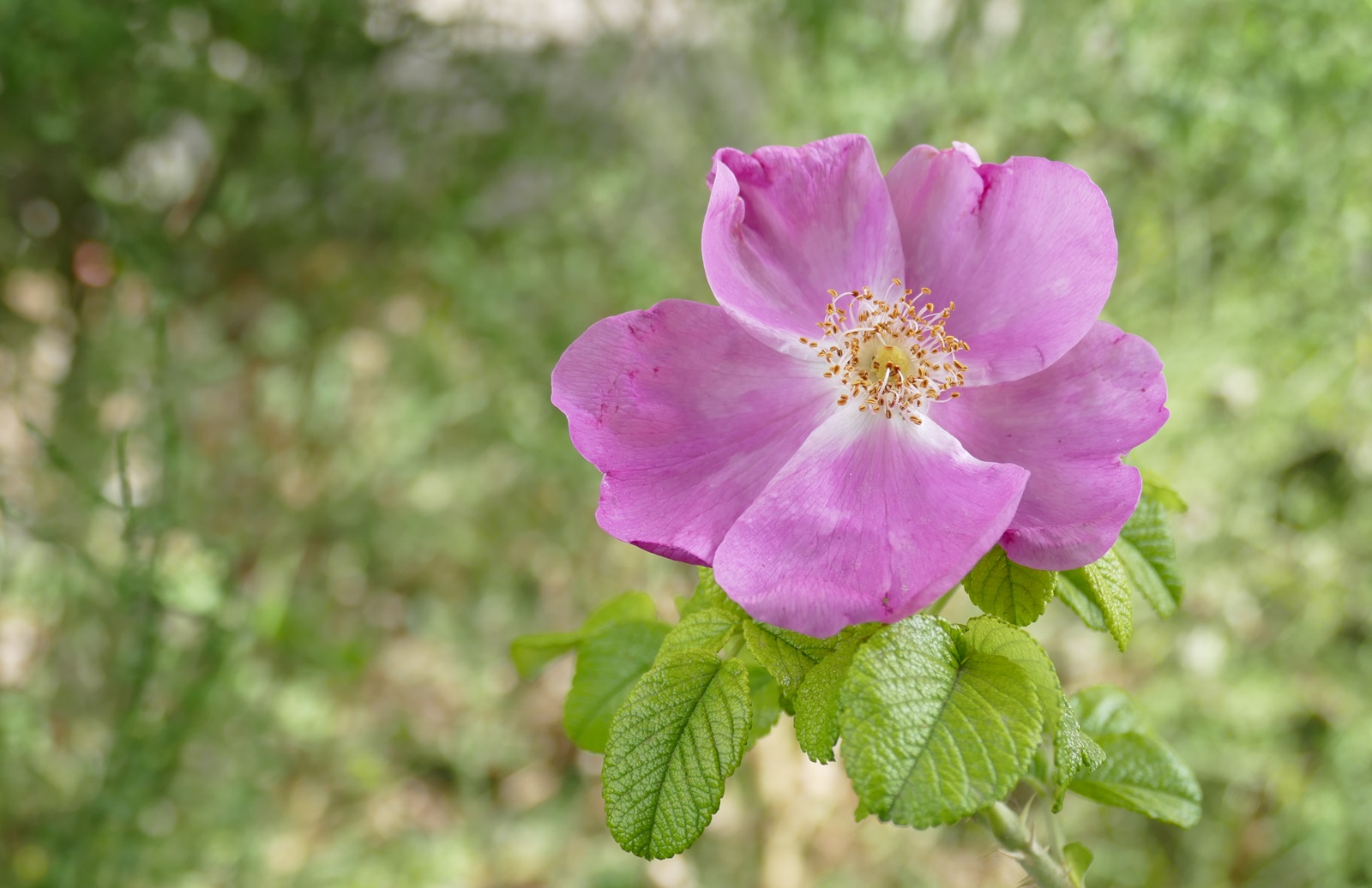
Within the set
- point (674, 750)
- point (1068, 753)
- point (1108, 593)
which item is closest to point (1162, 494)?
point (1108, 593)

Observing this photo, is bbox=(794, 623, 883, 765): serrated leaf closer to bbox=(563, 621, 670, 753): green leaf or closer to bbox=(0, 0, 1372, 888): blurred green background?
bbox=(563, 621, 670, 753): green leaf

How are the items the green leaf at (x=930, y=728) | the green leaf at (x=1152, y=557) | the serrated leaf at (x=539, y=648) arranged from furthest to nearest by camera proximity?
the serrated leaf at (x=539, y=648)
the green leaf at (x=1152, y=557)
the green leaf at (x=930, y=728)

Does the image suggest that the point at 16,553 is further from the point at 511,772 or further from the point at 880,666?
the point at 880,666

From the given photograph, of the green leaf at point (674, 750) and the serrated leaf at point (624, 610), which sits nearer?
the green leaf at point (674, 750)

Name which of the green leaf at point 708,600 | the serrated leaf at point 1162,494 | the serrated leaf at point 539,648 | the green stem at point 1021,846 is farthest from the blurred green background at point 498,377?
the green stem at point 1021,846

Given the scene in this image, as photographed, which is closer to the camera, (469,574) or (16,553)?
(16,553)

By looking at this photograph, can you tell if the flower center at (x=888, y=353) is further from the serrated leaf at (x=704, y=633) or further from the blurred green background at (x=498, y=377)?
the blurred green background at (x=498, y=377)

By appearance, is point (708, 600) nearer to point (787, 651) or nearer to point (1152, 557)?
point (787, 651)

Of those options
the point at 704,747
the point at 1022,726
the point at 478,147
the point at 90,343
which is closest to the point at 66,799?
the point at 90,343

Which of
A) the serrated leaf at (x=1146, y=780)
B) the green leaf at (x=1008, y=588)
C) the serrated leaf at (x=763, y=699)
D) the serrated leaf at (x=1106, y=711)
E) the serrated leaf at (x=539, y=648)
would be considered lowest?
the serrated leaf at (x=539, y=648)
